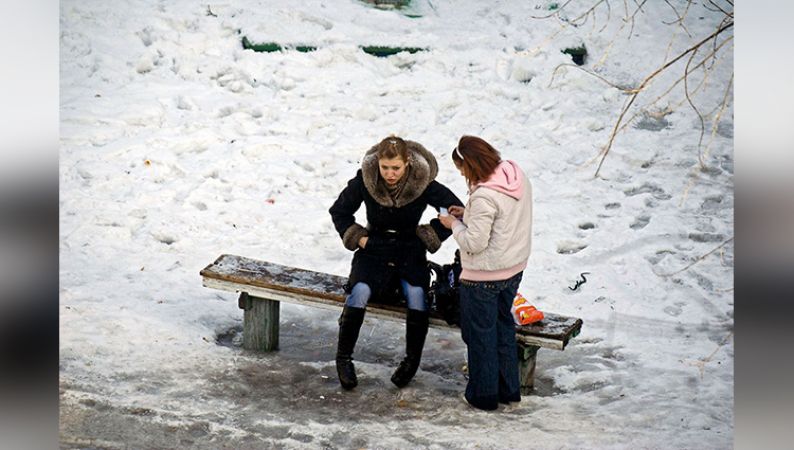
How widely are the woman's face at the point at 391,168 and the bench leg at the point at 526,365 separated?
0.91 metres

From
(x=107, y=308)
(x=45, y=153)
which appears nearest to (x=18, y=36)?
(x=45, y=153)

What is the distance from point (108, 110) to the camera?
7922 millimetres

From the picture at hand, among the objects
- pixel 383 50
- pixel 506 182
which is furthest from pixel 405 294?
pixel 383 50

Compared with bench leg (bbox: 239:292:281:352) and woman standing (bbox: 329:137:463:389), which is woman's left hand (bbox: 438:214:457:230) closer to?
woman standing (bbox: 329:137:463:389)

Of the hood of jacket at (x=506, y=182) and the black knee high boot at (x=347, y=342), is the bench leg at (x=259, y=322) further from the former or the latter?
the hood of jacket at (x=506, y=182)

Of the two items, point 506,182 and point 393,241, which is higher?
point 506,182

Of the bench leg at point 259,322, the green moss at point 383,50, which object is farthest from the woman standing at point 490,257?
the green moss at point 383,50

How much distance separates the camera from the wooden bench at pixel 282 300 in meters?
4.79

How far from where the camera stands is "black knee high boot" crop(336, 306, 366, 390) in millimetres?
4855

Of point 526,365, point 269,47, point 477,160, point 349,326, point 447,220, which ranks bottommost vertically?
point 526,365

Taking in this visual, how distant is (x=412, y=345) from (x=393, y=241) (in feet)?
1.57

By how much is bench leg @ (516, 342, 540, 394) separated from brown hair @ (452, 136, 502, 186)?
2.68ft

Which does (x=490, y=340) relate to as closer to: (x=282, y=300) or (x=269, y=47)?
(x=282, y=300)

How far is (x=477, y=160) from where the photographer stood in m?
4.42
